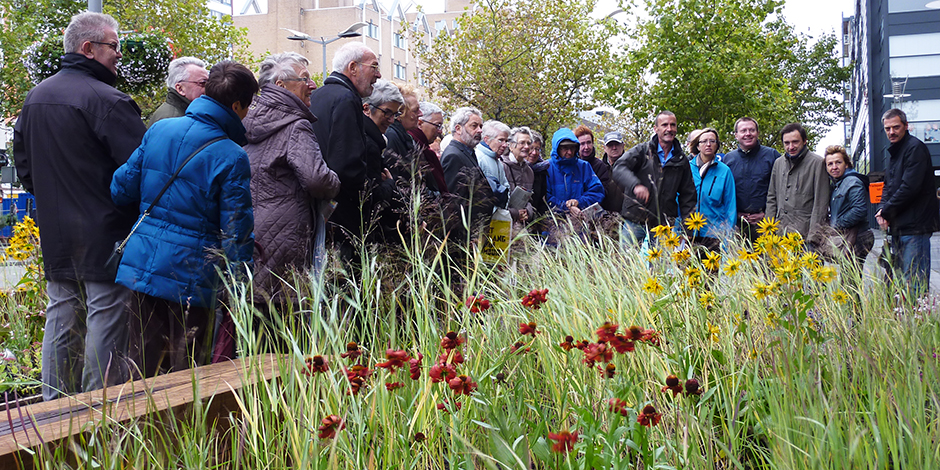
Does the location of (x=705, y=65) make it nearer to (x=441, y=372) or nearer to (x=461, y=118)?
(x=461, y=118)

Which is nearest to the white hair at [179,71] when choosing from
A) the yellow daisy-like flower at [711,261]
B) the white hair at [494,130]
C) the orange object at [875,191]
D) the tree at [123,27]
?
the white hair at [494,130]

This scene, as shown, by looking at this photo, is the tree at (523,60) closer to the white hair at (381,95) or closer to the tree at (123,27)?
the tree at (123,27)

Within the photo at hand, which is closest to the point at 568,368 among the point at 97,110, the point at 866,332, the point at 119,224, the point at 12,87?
the point at 866,332

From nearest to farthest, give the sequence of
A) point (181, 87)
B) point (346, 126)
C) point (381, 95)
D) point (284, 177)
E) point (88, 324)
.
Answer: point (88, 324), point (284, 177), point (346, 126), point (181, 87), point (381, 95)

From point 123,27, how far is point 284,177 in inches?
721

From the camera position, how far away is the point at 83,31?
3707 millimetres

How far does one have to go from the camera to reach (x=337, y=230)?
176 inches

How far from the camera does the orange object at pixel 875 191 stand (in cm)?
805

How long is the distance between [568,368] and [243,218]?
1.39m

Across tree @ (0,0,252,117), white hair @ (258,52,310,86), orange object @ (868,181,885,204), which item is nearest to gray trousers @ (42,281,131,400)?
white hair @ (258,52,310,86)

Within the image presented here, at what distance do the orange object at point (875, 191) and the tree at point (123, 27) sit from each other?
11998 millimetres

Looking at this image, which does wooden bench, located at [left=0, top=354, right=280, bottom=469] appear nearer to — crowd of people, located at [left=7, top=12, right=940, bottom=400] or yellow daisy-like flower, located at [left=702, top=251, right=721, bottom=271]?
crowd of people, located at [left=7, top=12, right=940, bottom=400]

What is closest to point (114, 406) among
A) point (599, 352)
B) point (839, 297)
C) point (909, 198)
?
point (599, 352)

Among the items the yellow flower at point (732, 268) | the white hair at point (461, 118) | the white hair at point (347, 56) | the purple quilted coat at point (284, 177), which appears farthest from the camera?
the white hair at point (461, 118)
